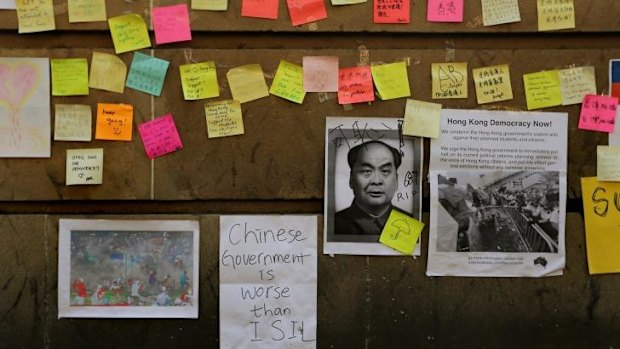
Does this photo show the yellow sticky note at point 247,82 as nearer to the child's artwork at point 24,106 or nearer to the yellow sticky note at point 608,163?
the child's artwork at point 24,106

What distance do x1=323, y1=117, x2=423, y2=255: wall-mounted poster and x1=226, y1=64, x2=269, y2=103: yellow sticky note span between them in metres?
0.37

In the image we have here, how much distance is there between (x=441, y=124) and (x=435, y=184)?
0.94 feet

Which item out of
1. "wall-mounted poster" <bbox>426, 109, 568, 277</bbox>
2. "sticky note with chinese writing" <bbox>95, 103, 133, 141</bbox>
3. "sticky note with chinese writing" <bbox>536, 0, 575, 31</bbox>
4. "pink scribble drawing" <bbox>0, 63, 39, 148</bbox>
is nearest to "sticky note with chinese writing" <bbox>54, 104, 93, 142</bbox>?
"sticky note with chinese writing" <bbox>95, 103, 133, 141</bbox>

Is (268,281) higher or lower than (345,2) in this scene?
lower

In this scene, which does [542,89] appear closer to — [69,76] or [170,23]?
[170,23]

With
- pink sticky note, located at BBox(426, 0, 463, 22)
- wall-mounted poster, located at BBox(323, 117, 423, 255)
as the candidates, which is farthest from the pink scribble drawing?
pink sticky note, located at BBox(426, 0, 463, 22)

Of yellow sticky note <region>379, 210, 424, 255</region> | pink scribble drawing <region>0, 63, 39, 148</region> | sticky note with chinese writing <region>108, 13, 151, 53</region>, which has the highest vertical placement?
sticky note with chinese writing <region>108, 13, 151, 53</region>

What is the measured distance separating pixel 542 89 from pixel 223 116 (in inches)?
60.1

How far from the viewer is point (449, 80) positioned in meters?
2.94

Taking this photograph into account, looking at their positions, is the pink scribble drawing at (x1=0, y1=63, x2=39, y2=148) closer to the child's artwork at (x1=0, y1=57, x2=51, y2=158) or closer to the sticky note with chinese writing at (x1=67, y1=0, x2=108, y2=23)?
the child's artwork at (x1=0, y1=57, x2=51, y2=158)

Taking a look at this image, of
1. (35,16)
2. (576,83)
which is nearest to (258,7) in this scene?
(35,16)

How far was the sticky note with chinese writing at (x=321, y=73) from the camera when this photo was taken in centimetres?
293

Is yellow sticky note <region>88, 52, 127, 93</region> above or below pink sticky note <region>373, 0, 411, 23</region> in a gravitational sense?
below

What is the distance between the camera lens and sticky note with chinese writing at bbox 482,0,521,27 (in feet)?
9.60
